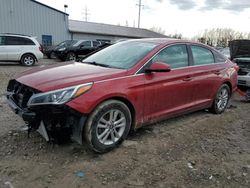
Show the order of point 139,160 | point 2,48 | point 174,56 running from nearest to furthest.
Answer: point 139,160 → point 174,56 → point 2,48

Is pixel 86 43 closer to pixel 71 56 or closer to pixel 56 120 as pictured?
pixel 71 56

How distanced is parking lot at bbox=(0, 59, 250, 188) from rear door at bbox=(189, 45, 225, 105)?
0.77 metres

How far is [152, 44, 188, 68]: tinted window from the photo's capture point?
4.57 meters

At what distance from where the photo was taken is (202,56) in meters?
5.47

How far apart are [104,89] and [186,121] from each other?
93.9 inches

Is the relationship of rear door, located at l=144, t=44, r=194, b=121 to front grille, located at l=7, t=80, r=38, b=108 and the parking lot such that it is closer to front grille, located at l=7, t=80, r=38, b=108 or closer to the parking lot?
the parking lot

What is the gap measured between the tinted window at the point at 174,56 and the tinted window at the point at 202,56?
0.97 feet

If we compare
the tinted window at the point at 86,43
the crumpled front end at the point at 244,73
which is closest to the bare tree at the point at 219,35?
the tinted window at the point at 86,43

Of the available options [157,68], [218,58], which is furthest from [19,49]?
[157,68]

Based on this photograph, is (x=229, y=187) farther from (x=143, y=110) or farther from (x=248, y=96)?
(x=248, y=96)

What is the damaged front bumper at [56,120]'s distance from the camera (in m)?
3.36

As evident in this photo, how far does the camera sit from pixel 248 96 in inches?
290

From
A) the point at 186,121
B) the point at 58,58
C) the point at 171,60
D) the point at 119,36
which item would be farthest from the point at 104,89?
the point at 119,36

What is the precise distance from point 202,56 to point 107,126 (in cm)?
274
